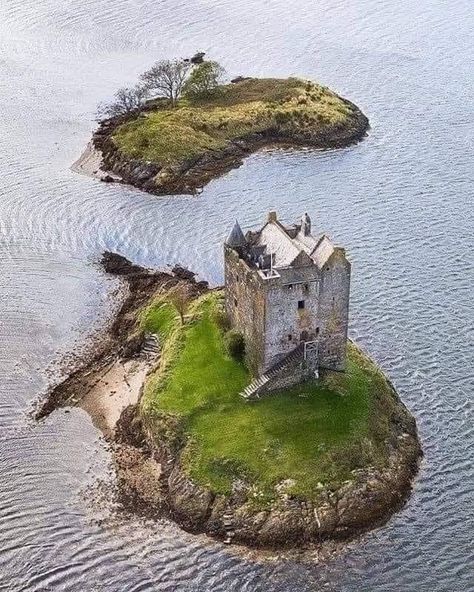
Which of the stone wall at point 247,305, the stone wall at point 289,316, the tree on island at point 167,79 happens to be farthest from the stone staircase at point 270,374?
the tree on island at point 167,79

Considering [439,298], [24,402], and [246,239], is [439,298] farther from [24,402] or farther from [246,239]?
[24,402]

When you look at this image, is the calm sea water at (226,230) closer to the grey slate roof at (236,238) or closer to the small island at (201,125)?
the small island at (201,125)

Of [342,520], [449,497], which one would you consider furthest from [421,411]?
[342,520]

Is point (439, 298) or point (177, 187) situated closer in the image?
point (439, 298)

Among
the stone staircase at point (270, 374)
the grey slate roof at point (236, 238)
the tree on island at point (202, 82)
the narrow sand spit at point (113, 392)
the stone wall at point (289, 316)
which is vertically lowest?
the narrow sand spit at point (113, 392)

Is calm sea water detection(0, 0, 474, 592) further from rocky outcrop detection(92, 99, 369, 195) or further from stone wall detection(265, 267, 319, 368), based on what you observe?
stone wall detection(265, 267, 319, 368)

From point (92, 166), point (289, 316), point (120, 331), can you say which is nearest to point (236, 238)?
point (289, 316)
